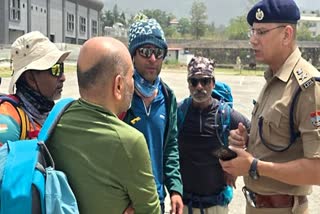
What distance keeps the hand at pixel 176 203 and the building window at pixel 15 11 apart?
4788 cm

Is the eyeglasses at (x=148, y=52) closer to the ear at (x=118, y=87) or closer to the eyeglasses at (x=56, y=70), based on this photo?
the eyeglasses at (x=56, y=70)

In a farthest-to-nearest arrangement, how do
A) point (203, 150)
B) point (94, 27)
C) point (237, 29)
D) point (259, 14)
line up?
point (237, 29)
point (94, 27)
point (203, 150)
point (259, 14)

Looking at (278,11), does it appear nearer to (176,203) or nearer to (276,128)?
(276,128)

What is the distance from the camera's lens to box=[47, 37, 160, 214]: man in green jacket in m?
1.58

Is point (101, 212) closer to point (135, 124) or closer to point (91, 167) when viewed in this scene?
point (91, 167)

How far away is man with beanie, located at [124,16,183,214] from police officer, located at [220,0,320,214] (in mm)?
409

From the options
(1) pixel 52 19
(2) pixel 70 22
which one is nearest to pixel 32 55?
(1) pixel 52 19

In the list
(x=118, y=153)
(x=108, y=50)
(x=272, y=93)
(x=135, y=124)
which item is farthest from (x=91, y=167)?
(x=272, y=93)

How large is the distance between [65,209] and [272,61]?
4.91 ft

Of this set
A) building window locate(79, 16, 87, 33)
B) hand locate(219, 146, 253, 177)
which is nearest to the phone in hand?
hand locate(219, 146, 253, 177)

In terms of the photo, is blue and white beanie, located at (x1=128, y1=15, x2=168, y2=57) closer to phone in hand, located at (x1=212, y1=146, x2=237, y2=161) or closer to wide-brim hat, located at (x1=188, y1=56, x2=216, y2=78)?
wide-brim hat, located at (x1=188, y1=56, x2=216, y2=78)

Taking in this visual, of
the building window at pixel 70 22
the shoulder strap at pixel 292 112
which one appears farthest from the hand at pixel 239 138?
the building window at pixel 70 22

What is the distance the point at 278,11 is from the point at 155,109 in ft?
3.00

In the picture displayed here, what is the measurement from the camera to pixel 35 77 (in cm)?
238
